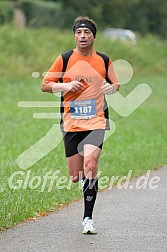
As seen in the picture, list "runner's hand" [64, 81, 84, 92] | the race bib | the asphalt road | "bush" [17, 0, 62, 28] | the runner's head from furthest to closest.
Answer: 1. "bush" [17, 0, 62, 28]
2. the runner's head
3. the race bib
4. "runner's hand" [64, 81, 84, 92]
5. the asphalt road

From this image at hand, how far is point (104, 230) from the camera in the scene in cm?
910

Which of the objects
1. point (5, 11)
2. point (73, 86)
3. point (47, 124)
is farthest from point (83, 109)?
point (5, 11)

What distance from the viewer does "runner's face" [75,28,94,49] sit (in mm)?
8953

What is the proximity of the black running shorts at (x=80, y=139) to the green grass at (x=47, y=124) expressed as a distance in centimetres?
107

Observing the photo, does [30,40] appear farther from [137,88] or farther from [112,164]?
[112,164]

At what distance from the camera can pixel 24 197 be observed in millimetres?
10844

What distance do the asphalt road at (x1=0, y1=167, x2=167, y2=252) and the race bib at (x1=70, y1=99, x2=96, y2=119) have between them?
1.20 meters

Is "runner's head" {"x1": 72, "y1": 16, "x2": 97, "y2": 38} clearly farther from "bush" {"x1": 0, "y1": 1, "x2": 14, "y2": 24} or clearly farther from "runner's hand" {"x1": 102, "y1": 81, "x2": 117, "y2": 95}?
"bush" {"x1": 0, "y1": 1, "x2": 14, "y2": 24}

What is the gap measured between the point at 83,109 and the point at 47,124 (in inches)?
452

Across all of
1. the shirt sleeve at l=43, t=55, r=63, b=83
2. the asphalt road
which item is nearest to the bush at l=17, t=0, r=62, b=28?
the asphalt road

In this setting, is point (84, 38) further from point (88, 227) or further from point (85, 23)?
point (88, 227)

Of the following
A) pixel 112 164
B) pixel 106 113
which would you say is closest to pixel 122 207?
pixel 106 113

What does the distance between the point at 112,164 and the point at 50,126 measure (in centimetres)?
534

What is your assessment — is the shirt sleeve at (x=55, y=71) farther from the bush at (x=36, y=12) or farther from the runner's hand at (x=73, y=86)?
the bush at (x=36, y=12)
